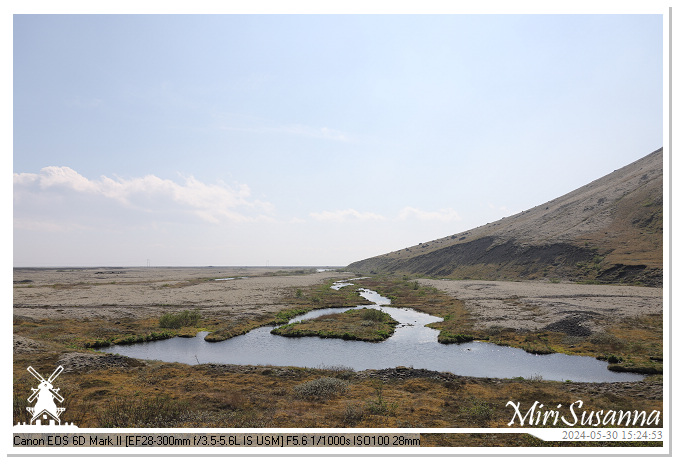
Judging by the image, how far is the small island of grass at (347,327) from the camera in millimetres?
37469

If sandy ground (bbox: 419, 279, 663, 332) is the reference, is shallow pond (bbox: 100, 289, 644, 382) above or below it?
below

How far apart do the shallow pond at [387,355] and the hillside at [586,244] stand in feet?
188

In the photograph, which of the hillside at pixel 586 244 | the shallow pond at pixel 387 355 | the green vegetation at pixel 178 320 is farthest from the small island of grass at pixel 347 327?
the hillside at pixel 586 244

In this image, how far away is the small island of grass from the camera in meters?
37.5

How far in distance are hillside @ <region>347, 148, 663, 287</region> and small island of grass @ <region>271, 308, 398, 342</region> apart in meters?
60.5

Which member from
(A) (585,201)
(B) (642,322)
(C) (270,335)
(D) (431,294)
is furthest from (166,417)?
(A) (585,201)
